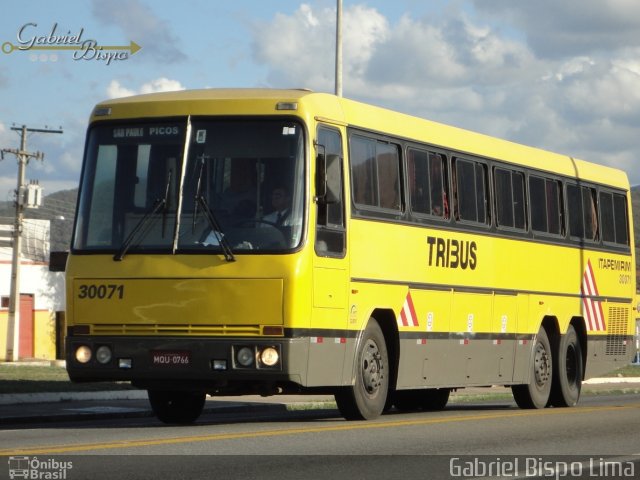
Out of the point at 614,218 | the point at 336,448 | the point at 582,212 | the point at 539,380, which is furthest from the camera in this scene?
the point at 614,218

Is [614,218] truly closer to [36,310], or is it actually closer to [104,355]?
[104,355]

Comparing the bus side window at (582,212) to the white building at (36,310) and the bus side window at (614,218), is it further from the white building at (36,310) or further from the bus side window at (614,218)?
the white building at (36,310)

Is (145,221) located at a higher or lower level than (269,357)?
higher

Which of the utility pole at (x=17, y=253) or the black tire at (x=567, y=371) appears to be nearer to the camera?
the black tire at (x=567, y=371)

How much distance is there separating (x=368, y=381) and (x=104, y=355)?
10.1ft

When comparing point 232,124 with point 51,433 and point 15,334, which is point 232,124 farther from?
point 15,334

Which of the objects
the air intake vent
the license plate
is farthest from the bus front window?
the air intake vent

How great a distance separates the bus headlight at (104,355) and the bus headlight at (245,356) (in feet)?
4.72

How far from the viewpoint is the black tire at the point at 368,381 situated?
1720cm

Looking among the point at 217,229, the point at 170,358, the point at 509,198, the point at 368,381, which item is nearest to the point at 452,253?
the point at 509,198

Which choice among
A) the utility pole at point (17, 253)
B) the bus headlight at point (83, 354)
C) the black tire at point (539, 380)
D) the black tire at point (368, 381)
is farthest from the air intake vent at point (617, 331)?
the utility pole at point (17, 253)

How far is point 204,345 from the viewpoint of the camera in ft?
51.9

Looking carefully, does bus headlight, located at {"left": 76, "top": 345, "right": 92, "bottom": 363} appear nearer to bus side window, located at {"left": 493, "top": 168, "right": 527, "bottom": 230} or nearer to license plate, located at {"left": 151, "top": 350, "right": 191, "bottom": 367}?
license plate, located at {"left": 151, "top": 350, "right": 191, "bottom": 367}

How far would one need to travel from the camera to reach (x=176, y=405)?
59.1 feet
